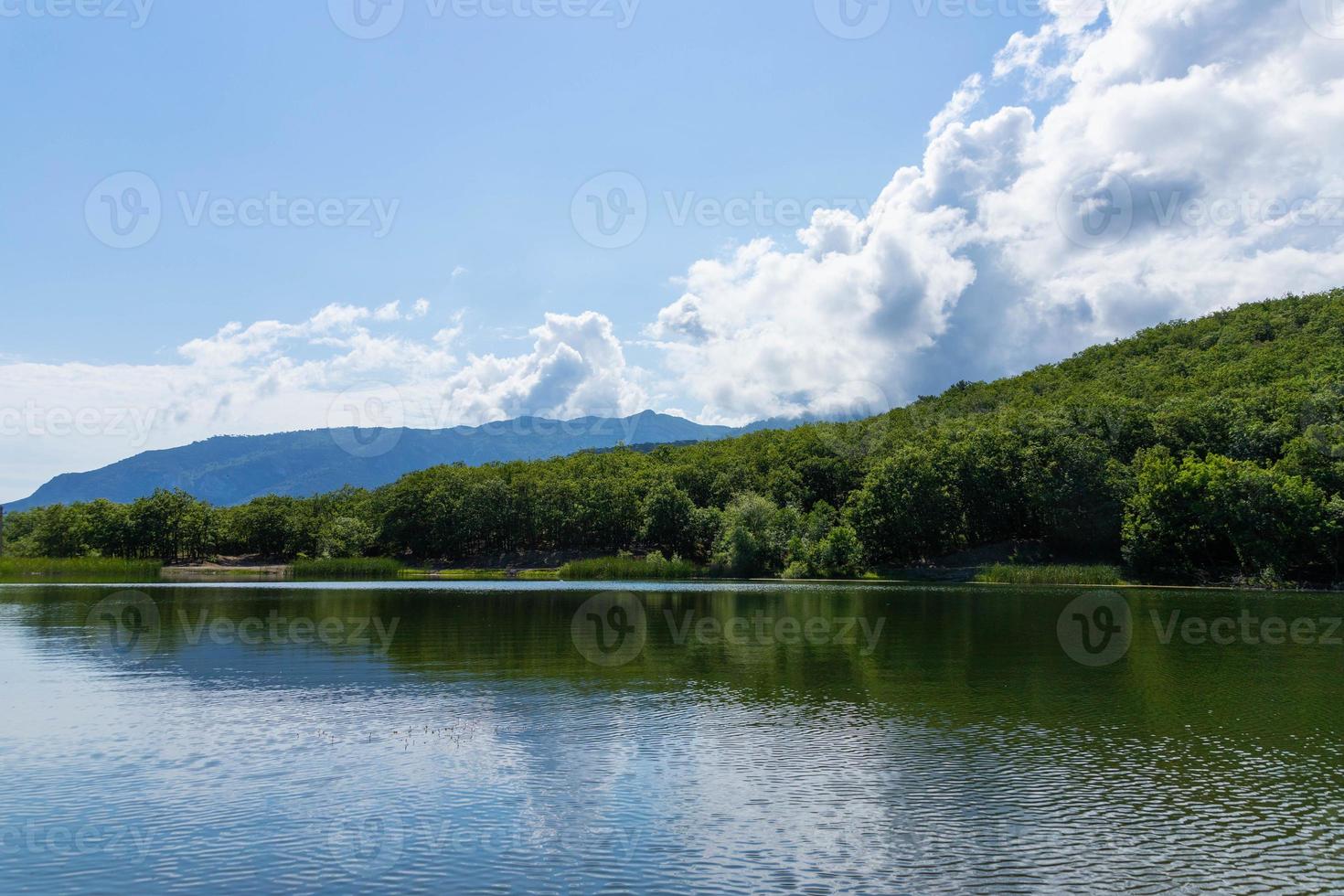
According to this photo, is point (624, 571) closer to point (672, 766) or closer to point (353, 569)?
point (353, 569)

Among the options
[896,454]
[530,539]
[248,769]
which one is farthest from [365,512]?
[248,769]

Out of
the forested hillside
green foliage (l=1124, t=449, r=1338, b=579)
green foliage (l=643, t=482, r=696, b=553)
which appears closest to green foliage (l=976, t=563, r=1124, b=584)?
green foliage (l=1124, t=449, r=1338, b=579)

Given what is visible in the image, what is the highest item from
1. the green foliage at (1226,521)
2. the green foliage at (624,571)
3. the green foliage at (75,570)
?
the green foliage at (1226,521)

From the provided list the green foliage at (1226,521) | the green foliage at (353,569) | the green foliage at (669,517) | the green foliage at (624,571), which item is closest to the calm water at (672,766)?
the green foliage at (1226,521)

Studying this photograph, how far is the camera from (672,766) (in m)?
21.3

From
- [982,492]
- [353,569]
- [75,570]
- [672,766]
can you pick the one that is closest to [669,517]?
[353,569]

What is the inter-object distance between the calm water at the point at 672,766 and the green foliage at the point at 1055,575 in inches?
2382

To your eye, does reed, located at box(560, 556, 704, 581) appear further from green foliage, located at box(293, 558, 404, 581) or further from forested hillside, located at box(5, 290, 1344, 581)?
green foliage, located at box(293, 558, 404, 581)

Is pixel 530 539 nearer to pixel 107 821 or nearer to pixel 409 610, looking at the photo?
pixel 409 610

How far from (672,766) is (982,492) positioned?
114 meters

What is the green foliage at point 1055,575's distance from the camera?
104500mm

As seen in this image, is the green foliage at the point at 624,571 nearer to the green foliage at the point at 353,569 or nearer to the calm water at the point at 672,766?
the green foliage at the point at 353,569

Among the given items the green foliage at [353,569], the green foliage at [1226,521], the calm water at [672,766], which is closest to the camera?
the calm water at [672,766]

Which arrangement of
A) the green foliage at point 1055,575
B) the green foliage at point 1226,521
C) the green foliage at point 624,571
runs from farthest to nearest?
the green foliage at point 624,571 → the green foliage at point 1055,575 → the green foliage at point 1226,521
